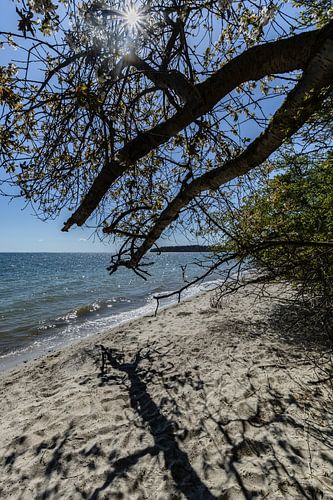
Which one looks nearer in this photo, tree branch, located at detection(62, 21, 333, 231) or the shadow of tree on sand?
tree branch, located at detection(62, 21, 333, 231)

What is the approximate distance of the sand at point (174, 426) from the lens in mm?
3551

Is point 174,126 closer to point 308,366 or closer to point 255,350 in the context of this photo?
point 308,366

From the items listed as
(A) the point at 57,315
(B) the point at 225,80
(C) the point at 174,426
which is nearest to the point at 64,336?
(A) the point at 57,315

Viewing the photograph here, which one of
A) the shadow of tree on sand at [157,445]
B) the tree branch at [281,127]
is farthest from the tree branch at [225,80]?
the shadow of tree on sand at [157,445]

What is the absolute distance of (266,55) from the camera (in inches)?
84.6

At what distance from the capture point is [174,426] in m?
Result: 4.62

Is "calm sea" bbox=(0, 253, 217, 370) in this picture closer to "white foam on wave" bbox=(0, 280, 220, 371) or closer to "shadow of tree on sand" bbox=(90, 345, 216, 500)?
"white foam on wave" bbox=(0, 280, 220, 371)

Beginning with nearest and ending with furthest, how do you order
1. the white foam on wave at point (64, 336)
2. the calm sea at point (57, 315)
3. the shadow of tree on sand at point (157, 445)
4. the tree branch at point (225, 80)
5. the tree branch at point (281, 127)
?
1. the tree branch at point (281, 127)
2. the tree branch at point (225, 80)
3. the shadow of tree on sand at point (157, 445)
4. the white foam on wave at point (64, 336)
5. the calm sea at point (57, 315)

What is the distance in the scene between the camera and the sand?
3.55 meters

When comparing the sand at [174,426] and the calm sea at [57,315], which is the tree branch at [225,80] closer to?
the sand at [174,426]

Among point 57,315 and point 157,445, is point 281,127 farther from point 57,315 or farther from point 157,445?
point 57,315

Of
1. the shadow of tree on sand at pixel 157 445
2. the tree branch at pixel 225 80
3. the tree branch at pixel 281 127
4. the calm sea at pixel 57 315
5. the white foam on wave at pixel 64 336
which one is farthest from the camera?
the calm sea at pixel 57 315

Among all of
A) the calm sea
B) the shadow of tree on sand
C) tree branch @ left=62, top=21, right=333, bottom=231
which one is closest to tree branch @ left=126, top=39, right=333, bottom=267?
tree branch @ left=62, top=21, right=333, bottom=231

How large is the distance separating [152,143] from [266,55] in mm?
1113
